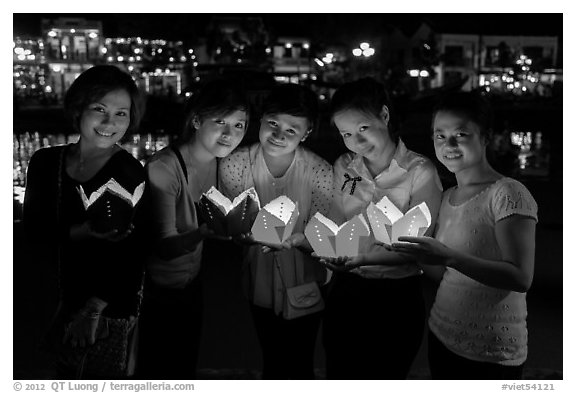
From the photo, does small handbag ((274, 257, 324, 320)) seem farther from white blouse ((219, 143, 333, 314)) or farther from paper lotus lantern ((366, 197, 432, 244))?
paper lotus lantern ((366, 197, 432, 244))

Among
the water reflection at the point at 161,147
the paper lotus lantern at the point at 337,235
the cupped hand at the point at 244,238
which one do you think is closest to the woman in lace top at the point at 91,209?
the cupped hand at the point at 244,238

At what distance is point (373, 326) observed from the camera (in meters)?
3.44

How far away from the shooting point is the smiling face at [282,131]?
3266 millimetres

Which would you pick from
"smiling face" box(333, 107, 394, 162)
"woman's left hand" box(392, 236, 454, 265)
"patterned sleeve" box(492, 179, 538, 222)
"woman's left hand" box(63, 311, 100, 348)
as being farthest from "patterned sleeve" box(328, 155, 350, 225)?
"woman's left hand" box(63, 311, 100, 348)

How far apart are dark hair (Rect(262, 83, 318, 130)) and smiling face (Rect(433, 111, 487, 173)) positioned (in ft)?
2.26

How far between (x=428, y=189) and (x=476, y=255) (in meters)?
0.46

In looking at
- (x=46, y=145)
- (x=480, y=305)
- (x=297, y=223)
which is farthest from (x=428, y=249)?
(x=46, y=145)

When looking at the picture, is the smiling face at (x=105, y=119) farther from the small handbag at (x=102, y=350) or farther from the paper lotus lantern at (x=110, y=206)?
the small handbag at (x=102, y=350)

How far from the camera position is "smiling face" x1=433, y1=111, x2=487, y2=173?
2.93 m

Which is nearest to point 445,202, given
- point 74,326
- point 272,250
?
point 272,250

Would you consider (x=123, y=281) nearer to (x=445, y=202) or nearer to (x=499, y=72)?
(x=445, y=202)

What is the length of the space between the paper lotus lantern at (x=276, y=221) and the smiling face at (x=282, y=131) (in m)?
0.27

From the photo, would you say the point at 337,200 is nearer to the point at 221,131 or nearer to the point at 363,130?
the point at 363,130

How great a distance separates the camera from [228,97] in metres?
3.29
